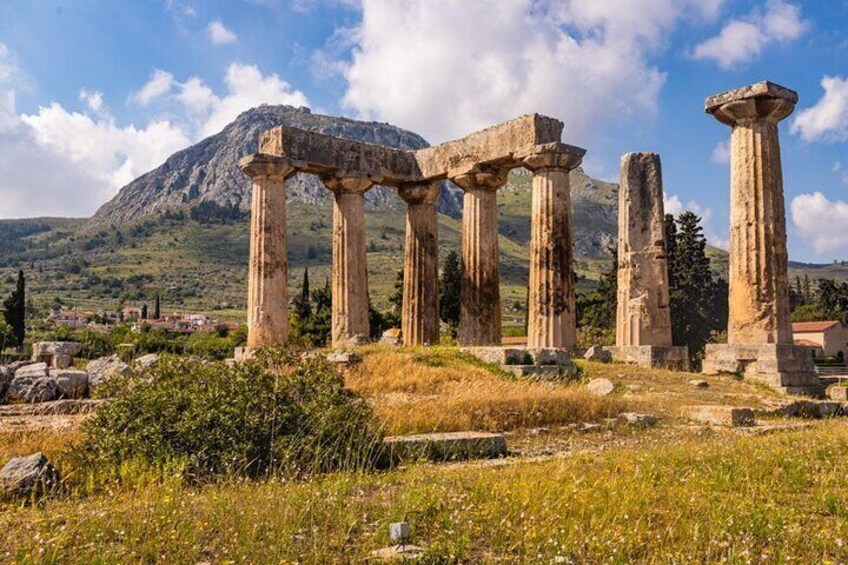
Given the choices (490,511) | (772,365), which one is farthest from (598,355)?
(490,511)

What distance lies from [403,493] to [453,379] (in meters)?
10.4

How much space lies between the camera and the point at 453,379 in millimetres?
16906

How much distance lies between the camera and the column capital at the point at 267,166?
2336cm

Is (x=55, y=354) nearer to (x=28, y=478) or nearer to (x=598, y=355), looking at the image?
(x=598, y=355)

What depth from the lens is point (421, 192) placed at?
2716 centimetres

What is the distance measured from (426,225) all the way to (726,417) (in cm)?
1540

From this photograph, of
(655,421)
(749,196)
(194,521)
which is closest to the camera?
(194,521)

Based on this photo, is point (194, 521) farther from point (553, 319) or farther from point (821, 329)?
point (821, 329)

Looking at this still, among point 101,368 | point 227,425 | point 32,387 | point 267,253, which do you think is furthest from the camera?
point 267,253

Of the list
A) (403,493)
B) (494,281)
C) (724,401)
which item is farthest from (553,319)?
(403,493)

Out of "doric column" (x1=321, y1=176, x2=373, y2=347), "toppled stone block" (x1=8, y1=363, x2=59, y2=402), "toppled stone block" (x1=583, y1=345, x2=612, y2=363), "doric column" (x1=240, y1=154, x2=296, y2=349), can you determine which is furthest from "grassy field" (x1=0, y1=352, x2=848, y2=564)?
"doric column" (x1=321, y1=176, x2=373, y2=347)

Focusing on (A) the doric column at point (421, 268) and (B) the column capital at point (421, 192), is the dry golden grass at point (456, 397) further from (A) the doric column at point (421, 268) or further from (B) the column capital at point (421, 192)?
(B) the column capital at point (421, 192)

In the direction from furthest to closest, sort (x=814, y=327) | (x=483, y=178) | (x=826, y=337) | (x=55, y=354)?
1. (x=814, y=327)
2. (x=826, y=337)
3. (x=483, y=178)
4. (x=55, y=354)

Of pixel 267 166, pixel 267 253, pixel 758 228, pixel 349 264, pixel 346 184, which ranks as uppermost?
pixel 267 166
